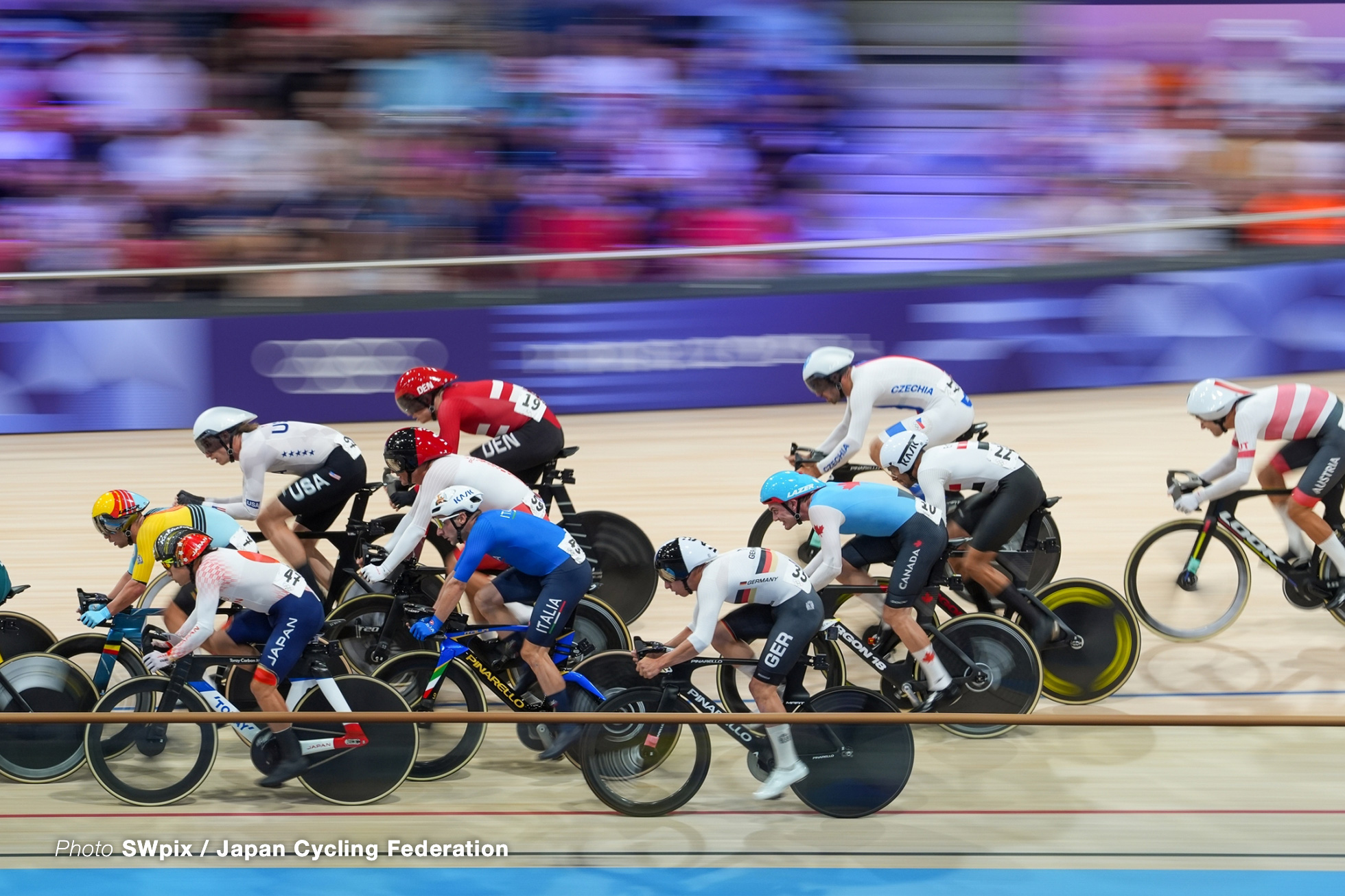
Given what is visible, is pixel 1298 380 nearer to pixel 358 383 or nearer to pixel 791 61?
pixel 791 61

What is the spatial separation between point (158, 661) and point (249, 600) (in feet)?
1.42

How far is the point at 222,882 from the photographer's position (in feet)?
15.1

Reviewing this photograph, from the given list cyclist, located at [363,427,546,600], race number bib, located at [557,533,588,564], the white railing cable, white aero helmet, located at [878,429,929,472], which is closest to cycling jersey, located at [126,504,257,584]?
cyclist, located at [363,427,546,600]

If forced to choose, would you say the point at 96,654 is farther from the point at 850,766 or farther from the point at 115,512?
the point at 850,766

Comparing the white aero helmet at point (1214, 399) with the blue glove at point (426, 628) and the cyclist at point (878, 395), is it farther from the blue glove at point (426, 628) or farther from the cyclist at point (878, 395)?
the blue glove at point (426, 628)

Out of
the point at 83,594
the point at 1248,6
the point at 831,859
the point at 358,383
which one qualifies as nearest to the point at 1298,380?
the point at 1248,6

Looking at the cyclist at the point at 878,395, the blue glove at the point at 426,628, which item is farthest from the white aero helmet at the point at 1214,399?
the blue glove at the point at 426,628

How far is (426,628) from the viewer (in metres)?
6.17

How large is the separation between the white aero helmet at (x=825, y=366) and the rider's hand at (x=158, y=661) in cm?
342

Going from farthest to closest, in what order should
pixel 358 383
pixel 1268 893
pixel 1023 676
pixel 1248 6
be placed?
pixel 1248 6, pixel 358 383, pixel 1023 676, pixel 1268 893

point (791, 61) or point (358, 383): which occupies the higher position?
point (791, 61)

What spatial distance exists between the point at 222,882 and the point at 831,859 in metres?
1.88

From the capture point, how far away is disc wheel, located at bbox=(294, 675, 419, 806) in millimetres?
4633

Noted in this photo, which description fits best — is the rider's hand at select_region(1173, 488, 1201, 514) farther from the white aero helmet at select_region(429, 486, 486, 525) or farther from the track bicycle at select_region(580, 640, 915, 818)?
the white aero helmet at select_region(429, 486, 486, 525)
